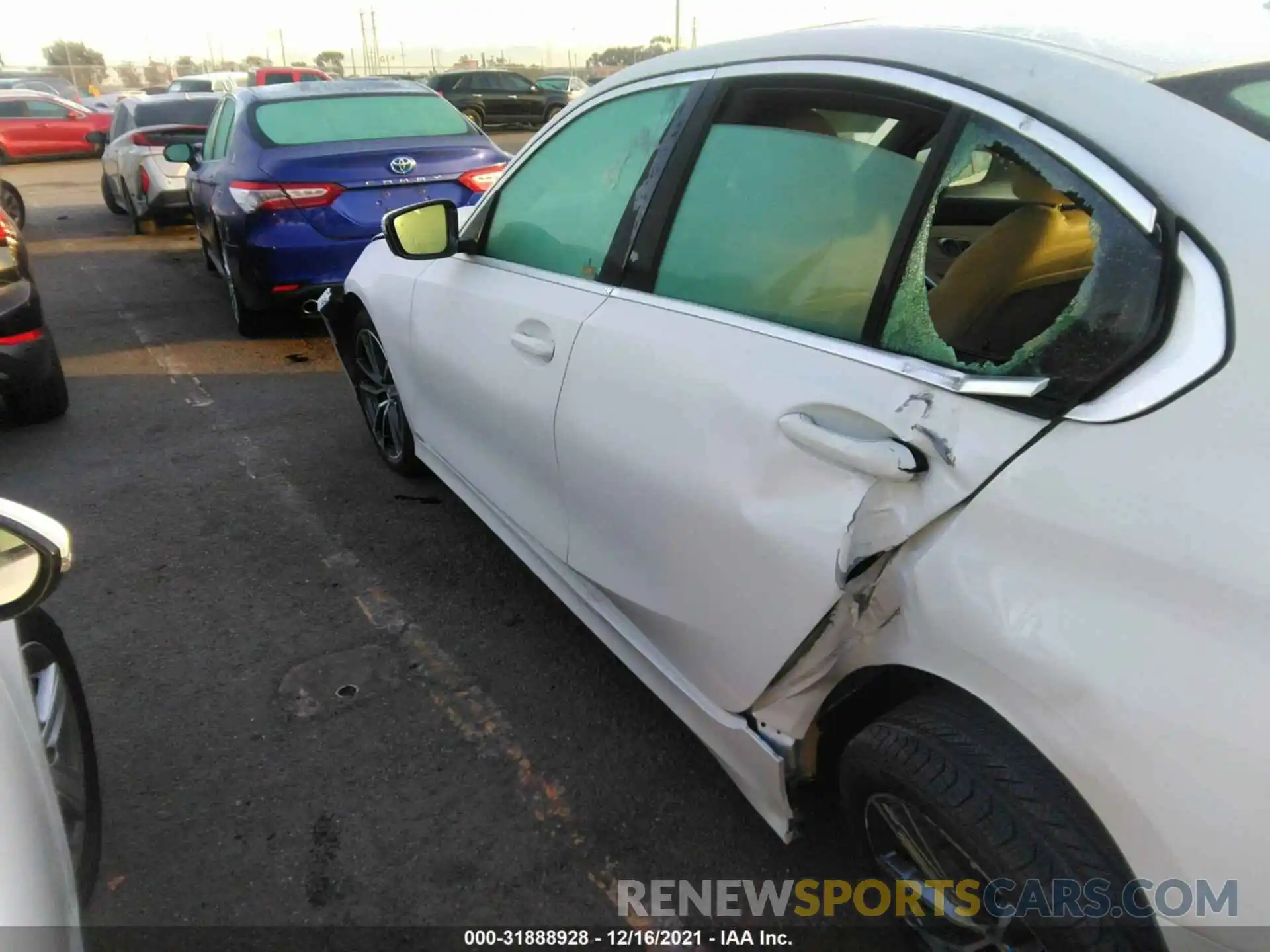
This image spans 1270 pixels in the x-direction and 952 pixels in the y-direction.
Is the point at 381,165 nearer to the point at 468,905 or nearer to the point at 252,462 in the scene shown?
the point at 252,462

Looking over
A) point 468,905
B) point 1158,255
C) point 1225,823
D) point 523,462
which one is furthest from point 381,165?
point 1225,823

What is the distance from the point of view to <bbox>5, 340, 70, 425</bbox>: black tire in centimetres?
485

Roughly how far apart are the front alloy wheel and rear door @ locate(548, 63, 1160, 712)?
177 cm

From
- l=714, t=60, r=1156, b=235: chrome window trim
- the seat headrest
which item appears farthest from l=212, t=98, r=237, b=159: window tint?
the seat headrest

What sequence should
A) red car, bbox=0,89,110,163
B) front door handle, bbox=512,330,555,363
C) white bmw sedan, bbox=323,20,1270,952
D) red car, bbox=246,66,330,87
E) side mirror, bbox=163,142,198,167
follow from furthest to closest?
red car, bbox=246,66,330,87
red car, bbox=0,89,110,163
side mirror, bbox=163,142,198,167
front door handle, bbox=512,330,555,363
white bmw sedan, bbox=323,20,1270,952

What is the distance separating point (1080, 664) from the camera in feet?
4.33

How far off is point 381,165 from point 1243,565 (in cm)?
564

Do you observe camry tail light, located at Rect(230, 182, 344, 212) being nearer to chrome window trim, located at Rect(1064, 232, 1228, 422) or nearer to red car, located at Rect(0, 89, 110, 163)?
chrome window trim, located at Rect(1064, 232, 1228, 422)

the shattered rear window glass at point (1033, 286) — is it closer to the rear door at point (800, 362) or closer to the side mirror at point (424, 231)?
the rear door at point (800, 362)

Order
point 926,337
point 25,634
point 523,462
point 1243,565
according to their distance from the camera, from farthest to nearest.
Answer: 1. point 523,462
2. point 25,634
3. point 926,337
4. point 1243,565

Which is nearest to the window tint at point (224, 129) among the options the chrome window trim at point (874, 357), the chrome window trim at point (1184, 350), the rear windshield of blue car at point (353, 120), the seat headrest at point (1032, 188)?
the rear windshield of blue car at point (353, 120)

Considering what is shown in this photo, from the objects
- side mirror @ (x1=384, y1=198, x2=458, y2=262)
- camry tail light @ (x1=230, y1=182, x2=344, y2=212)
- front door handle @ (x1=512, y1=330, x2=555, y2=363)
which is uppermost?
side mirror @ (x1=384, y1=198, x2=458, y2=262)

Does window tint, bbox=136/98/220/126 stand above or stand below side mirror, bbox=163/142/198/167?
below

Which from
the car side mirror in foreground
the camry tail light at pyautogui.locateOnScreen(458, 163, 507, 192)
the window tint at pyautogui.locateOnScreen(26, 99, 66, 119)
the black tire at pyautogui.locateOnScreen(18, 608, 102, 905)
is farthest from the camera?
the window tint at pyautogui.locateOnScreen(26, 99, 66, 119)
